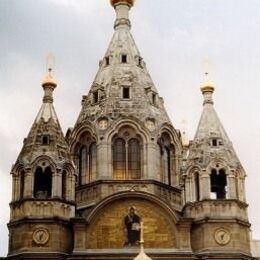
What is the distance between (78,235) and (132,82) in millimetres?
10125

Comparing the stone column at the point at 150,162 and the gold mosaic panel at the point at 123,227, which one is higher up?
the stone column at the point at 150,162

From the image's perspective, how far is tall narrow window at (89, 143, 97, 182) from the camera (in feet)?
144

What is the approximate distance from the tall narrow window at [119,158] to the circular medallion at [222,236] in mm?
6086

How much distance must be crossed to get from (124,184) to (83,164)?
121 inches

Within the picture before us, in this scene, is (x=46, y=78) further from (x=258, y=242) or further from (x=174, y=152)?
(x=258, y=242)

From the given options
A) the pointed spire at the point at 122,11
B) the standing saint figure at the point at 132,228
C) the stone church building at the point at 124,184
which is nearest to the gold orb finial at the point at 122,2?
the pointed spire at the point at 122,11

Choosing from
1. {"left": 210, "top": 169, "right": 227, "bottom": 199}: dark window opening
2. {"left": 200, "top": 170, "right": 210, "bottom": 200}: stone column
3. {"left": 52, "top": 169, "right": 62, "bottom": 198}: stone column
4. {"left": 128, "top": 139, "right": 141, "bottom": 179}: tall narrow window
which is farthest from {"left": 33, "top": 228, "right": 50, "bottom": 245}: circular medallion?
{"left": 210, "top": 169, "right": 227, "bottom": 199}: dark window opening

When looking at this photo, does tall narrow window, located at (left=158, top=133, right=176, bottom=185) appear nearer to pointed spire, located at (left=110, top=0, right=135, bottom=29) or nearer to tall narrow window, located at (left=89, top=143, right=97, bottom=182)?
tall narrow window, located at (left=89, top=143, right=97, bottom=182)

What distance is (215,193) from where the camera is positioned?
4300 centimetres

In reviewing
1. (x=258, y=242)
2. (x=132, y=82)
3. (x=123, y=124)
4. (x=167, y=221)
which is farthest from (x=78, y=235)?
(x=258, y=242)

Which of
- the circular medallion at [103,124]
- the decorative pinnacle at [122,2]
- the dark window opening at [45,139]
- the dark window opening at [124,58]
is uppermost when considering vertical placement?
the decorative pinnacle at [122,2]

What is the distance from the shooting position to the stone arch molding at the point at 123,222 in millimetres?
40094

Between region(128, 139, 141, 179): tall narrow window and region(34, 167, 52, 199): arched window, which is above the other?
region(128, 139, 141, 179): tall narrow window

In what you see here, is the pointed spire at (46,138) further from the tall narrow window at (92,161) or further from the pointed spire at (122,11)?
the pointed spire at (122,11)
